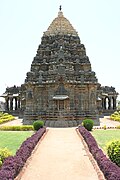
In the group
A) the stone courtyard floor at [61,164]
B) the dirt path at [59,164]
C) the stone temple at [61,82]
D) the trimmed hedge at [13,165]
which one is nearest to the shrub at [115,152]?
the stone courtyard floor at [61,164]

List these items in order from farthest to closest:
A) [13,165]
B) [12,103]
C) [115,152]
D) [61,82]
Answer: [12,103] → [61,82] → [115,152] → [13,165]

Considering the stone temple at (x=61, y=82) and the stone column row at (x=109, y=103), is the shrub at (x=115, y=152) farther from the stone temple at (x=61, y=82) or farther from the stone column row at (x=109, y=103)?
the stone column row at (x=109, y=103)

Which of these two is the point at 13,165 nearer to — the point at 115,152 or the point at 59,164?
the point at 59,164

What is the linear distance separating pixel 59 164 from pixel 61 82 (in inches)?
846

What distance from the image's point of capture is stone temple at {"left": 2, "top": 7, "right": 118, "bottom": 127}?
3503cm

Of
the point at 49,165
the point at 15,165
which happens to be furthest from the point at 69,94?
the point at 15,165

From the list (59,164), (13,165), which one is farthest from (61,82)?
(13,165)

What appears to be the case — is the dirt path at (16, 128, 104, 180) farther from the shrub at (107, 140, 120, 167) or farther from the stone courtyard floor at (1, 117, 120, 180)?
the shrub at (107, 140, 120, 167)

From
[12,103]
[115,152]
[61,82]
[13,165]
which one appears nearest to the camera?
[13,165]

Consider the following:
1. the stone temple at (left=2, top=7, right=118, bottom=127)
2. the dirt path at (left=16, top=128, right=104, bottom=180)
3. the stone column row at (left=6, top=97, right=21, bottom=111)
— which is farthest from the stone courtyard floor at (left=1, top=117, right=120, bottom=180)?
the stone column row at (left=6, top=97, right=21, bottom=111)

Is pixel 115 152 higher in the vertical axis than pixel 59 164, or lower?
higher

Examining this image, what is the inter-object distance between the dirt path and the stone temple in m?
15.1

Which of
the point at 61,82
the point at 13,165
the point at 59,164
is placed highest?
the point at 61,82

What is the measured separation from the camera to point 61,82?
35.1m
